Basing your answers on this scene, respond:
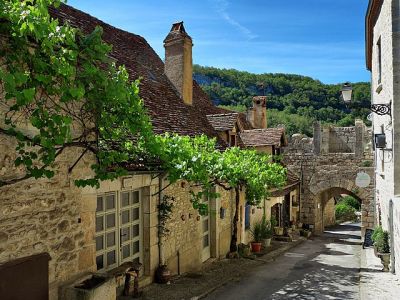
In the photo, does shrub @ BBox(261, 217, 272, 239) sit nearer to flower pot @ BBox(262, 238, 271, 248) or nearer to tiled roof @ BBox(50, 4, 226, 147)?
flower pot @ BBox(262, 238, 271, 248)

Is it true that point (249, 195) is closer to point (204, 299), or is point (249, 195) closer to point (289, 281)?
point (289, 281)

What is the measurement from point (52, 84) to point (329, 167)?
60.0 ft

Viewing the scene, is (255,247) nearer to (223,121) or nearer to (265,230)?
(265,230)

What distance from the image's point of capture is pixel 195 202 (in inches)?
324

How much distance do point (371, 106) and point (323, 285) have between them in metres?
4.37

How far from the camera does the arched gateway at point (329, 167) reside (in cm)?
1928

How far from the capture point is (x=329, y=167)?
67.3 feet

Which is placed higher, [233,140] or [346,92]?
[346,92]

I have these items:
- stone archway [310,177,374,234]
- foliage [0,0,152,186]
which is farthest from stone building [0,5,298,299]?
stone archway [310,177,374,234]

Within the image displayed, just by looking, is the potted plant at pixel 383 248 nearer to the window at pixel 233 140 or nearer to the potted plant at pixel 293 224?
the window at pixel 233 140

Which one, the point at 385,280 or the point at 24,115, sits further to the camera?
the point at 385,280

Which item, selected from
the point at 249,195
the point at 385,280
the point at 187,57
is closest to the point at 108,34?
the point at 187,57

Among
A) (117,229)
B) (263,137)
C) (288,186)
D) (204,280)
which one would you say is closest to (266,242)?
(288,186)

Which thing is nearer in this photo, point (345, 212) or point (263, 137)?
point (263, 137)
